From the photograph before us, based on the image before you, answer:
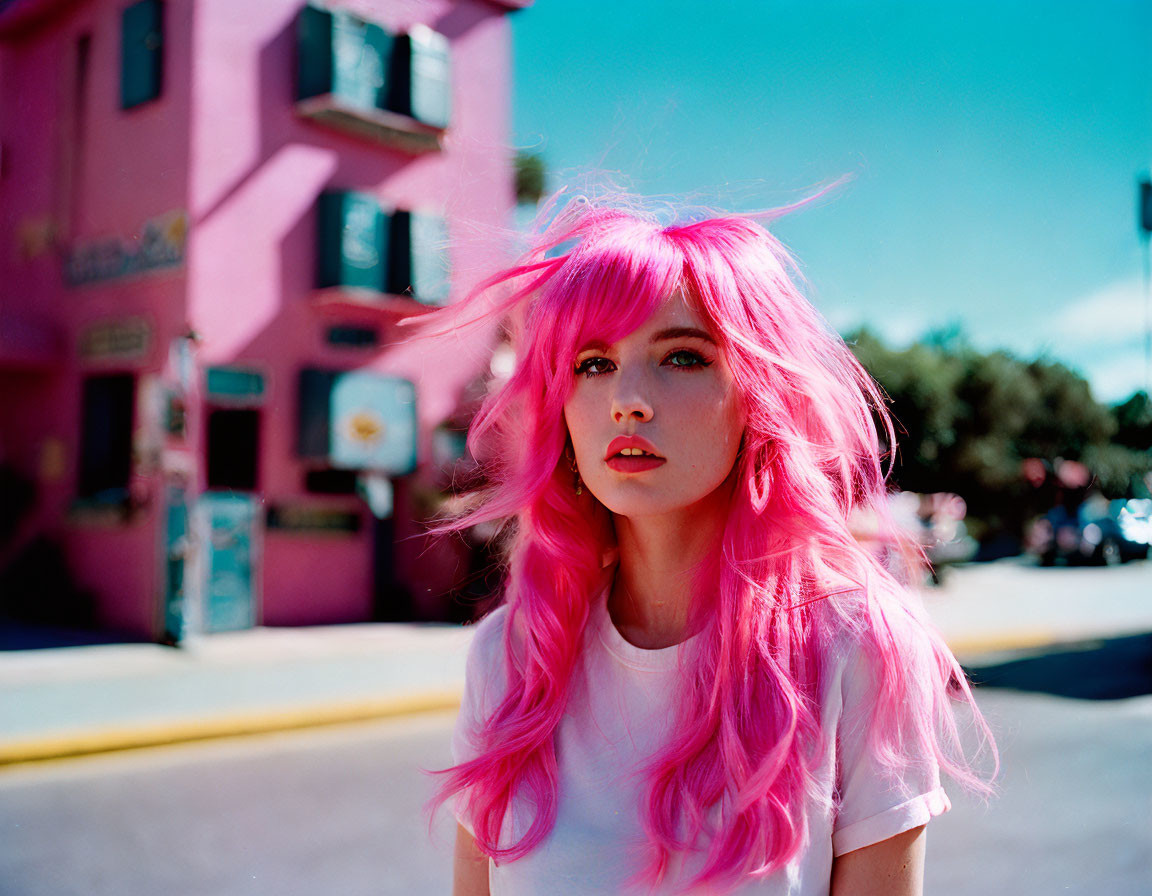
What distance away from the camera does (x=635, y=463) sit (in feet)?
4.28

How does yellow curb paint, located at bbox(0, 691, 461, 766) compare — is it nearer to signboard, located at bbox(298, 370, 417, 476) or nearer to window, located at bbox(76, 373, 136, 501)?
signboard, located at bbox(298, 370, 417, 476)

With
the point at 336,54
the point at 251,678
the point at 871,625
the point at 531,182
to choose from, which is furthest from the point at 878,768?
the point at 531,182

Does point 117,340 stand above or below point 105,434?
above

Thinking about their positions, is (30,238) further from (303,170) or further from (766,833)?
→ (766,833)

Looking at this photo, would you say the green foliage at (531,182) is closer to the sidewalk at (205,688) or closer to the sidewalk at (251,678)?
the sidewalk at (251,678)

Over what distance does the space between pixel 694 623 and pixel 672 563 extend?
0.09 meters

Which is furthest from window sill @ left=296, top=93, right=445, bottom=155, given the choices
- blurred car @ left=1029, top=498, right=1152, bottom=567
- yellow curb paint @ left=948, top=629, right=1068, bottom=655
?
blurred car @ left=1029, top=498, right=1152, bottom=567

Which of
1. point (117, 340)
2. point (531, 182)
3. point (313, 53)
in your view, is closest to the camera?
point (117, 340)

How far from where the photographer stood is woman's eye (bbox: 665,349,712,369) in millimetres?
1320

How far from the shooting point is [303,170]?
10664mm

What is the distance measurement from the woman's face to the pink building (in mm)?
8385

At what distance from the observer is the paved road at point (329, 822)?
3.84 meters

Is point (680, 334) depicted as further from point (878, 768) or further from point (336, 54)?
point (336, 54)

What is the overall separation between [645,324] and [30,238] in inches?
480
